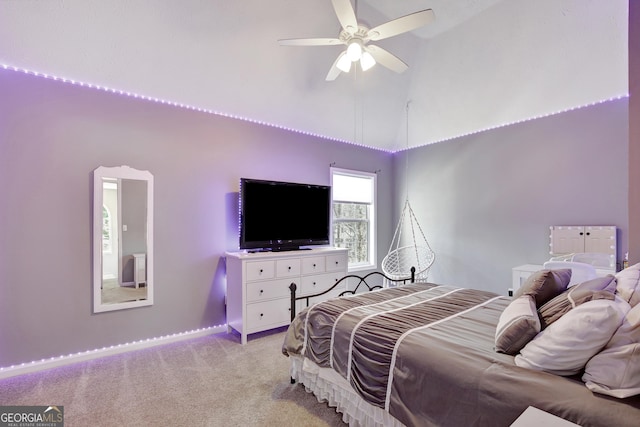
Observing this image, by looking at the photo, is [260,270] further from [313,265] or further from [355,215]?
[355,215]

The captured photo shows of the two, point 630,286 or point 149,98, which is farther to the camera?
point 149,98

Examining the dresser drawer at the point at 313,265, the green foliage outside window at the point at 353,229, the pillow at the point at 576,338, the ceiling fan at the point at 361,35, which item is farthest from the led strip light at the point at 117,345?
the pillow at the point at 576,338

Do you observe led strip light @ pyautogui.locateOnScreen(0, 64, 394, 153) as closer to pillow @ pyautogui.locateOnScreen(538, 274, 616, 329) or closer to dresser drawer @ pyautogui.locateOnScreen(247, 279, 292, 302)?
dresser drawer @ pyautogui.locateOnScreen(247, 279, 292, 302)

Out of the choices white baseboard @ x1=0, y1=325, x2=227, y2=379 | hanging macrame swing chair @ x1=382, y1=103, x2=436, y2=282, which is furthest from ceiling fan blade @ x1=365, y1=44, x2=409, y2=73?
white baseboard @ x1=0, y1=325, x2=227, y2=379

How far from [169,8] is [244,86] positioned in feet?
3.25

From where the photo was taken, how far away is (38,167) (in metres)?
2.69

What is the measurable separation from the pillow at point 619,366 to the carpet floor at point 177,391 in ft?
4.71

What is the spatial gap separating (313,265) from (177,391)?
1.90 metres

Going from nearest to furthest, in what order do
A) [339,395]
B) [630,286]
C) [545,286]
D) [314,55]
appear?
1. [630,286]
2. [545,286]
3. [339,395]
4. [314,55]

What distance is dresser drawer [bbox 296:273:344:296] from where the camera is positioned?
3699 mm

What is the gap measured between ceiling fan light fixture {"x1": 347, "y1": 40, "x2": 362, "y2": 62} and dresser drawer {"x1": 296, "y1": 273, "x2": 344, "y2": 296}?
2.44 metres

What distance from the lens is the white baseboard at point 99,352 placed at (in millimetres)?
2588

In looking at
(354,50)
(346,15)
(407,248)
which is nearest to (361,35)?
(354,50)

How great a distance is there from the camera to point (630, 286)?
5.28 ft
